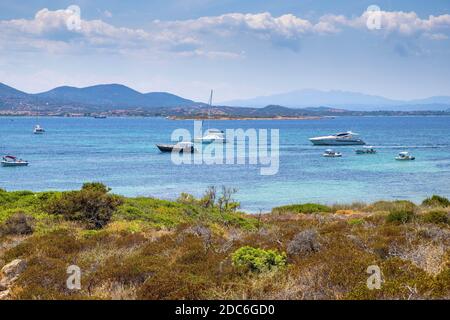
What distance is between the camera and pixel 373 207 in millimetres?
29453

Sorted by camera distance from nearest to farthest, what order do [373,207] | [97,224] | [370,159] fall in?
A: [97,224] → [373,207] → [370,159]

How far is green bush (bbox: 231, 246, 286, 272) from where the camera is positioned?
315 inches

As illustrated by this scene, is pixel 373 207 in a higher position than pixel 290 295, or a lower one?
lower

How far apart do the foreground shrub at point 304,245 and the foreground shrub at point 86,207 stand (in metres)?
9.26

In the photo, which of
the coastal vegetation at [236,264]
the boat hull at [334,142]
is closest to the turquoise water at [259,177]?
the boat hull at [334,142]

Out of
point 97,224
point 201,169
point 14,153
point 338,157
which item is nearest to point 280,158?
point 338,157

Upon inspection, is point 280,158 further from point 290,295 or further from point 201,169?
point 290,295

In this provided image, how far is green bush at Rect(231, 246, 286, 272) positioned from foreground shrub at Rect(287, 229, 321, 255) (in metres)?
0.66

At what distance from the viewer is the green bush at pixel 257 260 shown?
8008 mm

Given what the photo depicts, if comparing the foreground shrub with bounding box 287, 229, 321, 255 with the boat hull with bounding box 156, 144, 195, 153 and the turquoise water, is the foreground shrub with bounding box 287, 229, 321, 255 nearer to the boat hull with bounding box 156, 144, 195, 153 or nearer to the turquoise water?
the turquoise water

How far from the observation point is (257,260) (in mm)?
8031

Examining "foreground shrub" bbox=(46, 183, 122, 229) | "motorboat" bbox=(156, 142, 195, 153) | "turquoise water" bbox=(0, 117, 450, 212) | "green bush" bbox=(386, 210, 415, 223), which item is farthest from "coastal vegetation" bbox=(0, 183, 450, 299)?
"motorboat" bbox=(156, 142, 195, 153)

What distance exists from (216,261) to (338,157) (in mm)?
67079

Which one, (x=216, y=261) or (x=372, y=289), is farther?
(x=216, y=261)
